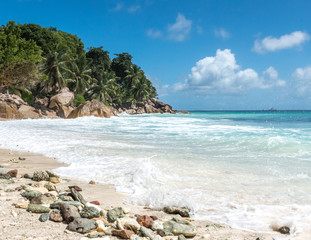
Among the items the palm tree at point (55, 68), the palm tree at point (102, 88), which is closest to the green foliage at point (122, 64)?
the palm tree at point (102, 88)

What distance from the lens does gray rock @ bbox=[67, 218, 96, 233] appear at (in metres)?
2.76

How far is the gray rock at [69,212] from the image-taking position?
9.77ft

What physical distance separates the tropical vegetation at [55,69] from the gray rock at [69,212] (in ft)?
70.3

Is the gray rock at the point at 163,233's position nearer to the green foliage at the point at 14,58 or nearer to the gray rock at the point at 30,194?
the gray rock at the point at 30,194

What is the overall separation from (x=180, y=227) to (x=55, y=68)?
34.2m

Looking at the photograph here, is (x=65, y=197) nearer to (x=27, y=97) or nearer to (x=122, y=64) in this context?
(x=27, y=97)

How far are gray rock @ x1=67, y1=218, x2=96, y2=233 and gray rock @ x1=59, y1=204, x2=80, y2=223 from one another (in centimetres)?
10

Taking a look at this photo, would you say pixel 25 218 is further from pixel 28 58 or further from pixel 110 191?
pixel 28 58

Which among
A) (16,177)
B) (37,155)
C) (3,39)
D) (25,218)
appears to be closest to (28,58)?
(3,39)

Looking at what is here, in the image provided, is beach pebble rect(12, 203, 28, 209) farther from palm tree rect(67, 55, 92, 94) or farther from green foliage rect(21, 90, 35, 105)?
palm tree rect(67, 55, 92, 94)

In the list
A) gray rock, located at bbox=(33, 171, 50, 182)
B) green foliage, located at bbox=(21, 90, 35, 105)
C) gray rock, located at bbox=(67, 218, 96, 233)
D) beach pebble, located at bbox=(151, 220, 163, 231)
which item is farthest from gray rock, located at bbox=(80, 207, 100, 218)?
green foliage, located at bbox=(21, 90, 35, 105)

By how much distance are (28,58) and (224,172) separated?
22.1 metres

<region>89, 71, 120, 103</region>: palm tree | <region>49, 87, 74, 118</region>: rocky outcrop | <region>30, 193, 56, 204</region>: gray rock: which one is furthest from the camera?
<region>89, 71, 120, 103</region>: palm tree

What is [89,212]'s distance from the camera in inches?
124
